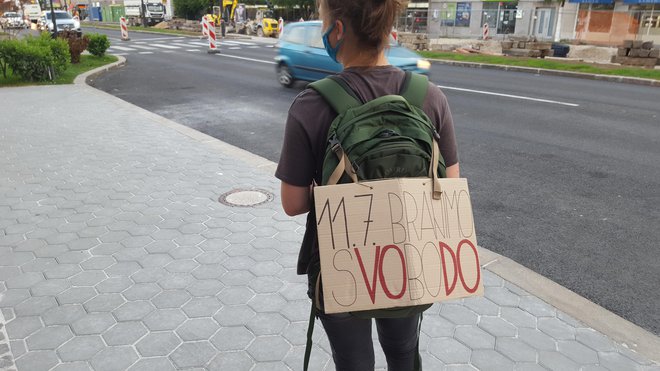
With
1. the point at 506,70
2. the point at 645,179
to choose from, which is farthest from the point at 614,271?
the point at 506,70

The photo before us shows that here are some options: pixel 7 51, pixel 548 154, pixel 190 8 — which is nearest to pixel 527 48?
pixel 548 154

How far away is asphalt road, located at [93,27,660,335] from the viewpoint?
3961 millimetres

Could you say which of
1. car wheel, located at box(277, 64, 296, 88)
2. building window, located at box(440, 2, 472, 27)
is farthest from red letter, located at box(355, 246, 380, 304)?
building window, located at box(440, 2, 472, 27)

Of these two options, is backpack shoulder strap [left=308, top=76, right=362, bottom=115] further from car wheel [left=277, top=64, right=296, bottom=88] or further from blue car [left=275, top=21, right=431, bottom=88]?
car wheel [left=277, top=64, right=296, bottom=88]

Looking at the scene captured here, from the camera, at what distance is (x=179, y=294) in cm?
342

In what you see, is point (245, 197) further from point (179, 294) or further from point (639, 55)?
point (639, 55)

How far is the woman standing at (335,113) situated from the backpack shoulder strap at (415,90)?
2 cm

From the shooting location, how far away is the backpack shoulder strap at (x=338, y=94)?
60.3 inches

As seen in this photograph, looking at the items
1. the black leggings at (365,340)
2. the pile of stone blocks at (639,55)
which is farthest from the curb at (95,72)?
the pile of stone blocks at (639,55)

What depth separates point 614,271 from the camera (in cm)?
383

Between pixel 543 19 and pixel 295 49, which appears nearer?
pixel 295 49

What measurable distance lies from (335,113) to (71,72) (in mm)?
16479

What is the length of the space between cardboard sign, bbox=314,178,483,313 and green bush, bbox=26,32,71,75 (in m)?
14.8

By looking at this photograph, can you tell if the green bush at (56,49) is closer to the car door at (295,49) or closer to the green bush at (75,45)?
the green bush at (75,45)
